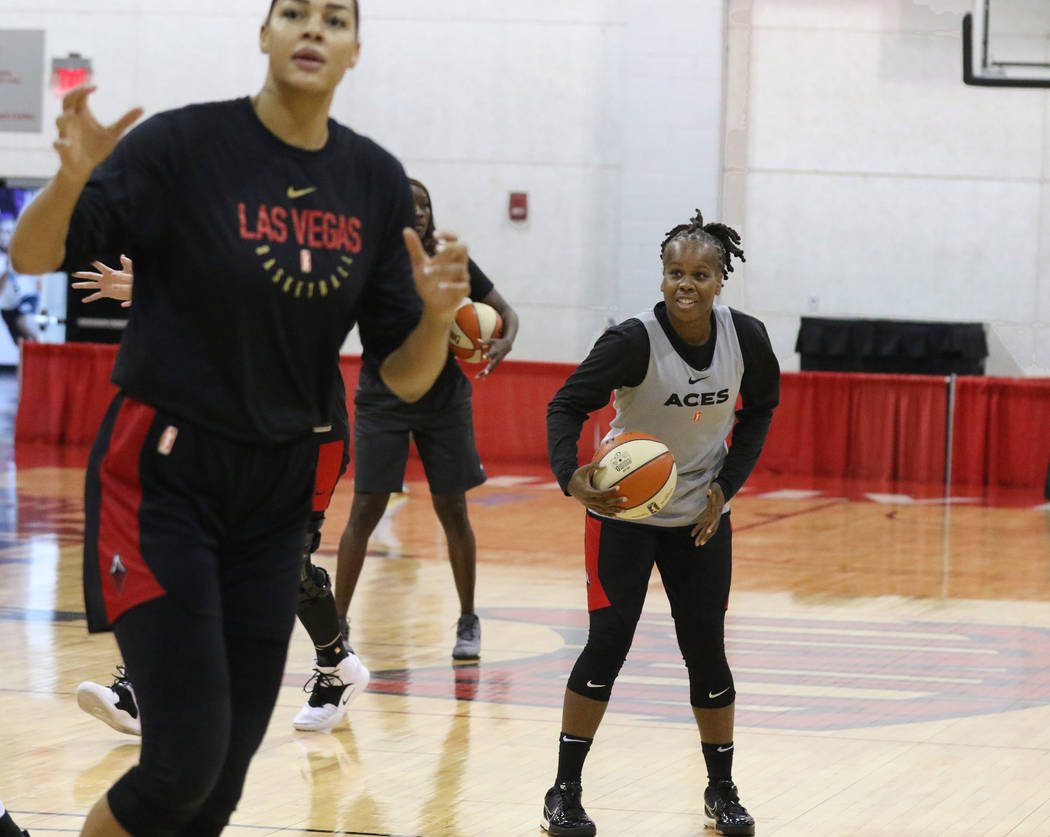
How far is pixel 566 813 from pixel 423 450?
9.25 ft

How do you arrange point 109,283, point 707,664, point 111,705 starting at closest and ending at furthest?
point 109,283 → point 707,664 → point 111,705

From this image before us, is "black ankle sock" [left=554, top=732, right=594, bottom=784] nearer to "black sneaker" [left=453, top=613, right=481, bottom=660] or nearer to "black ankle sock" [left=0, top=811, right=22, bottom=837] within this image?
"black ankle sock" [left=0, top=811, right=22, bottom=837]

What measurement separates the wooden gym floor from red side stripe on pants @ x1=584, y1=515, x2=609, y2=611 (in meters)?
0.66

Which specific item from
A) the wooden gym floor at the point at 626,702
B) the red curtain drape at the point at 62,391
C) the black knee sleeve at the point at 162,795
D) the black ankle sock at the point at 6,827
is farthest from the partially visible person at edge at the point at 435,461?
the red curtain drape at the point at 62,391

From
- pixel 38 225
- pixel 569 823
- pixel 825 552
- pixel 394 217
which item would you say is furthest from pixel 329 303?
pixel 825 552

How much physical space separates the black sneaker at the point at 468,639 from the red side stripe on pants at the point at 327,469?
59.6 inches

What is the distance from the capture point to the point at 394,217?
305cm

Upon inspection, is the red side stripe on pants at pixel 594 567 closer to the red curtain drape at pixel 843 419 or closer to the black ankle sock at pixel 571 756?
the black ankle sock at pixel 571 756

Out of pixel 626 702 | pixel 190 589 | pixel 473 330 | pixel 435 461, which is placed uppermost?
pixel 473 330

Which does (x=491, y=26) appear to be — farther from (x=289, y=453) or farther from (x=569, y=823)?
(x=289, y=453)

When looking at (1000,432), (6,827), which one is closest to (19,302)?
(1000,432)

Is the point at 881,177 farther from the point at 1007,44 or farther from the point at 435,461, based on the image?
the point at 435,461

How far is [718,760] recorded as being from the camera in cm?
471

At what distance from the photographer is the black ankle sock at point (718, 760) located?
15.4 ft
